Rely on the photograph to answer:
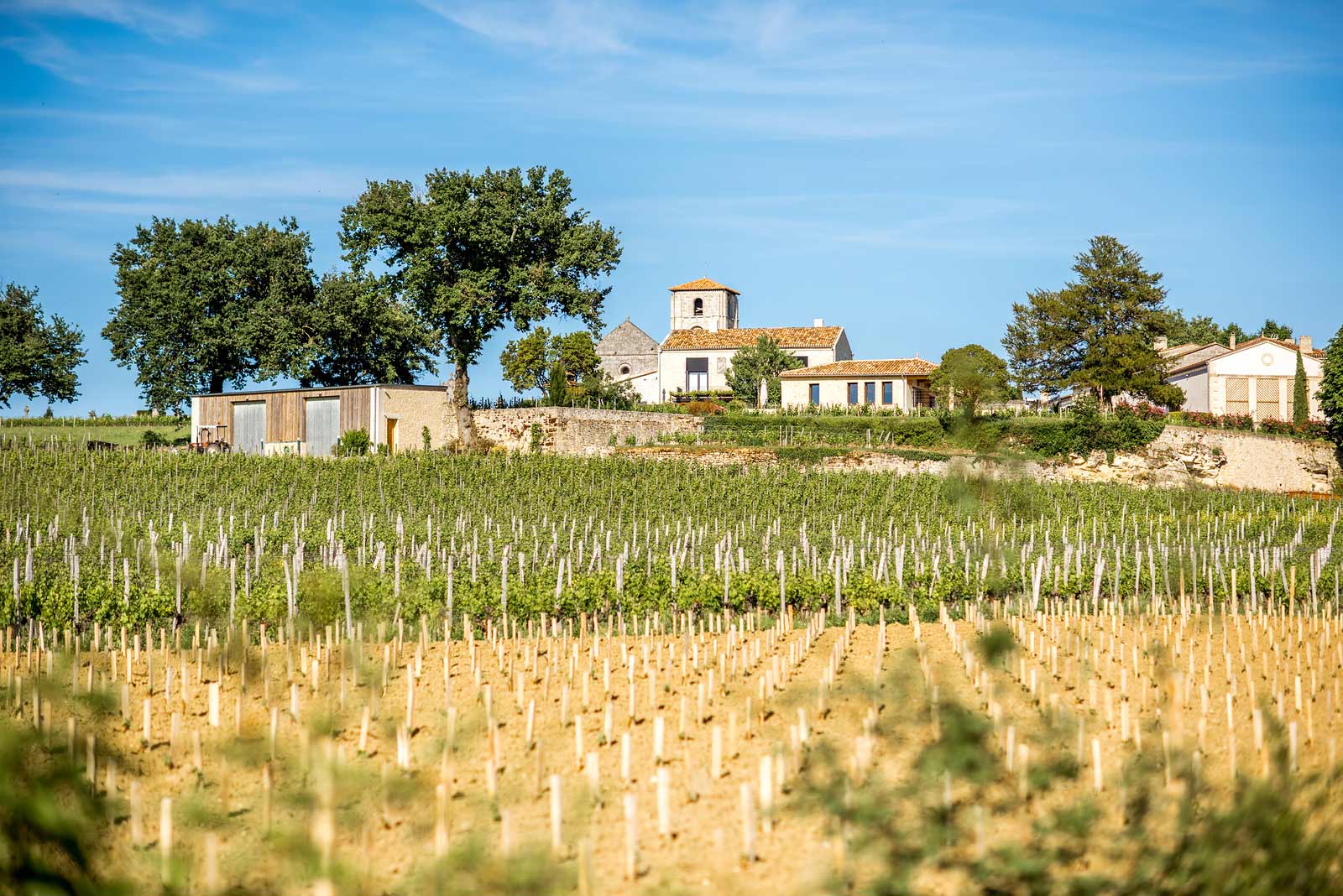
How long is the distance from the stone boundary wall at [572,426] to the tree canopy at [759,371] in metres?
11.6

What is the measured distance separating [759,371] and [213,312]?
71.7ft

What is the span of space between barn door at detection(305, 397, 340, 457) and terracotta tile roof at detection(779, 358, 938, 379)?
20.6 metres

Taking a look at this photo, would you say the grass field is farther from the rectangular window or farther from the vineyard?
the vineyard

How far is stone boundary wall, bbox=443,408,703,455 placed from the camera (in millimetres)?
35125

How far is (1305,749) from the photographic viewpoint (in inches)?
270

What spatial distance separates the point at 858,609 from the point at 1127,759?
7.78m

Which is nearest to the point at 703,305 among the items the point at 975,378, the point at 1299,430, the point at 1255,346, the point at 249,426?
the point at 1255,346

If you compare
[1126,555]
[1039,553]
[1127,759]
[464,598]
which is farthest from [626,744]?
[1126,555]

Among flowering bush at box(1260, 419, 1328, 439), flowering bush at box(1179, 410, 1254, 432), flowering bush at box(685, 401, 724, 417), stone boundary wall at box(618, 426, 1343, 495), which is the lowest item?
stone boundary wall at box(618, 426, 1343, 495)

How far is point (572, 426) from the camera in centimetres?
3522

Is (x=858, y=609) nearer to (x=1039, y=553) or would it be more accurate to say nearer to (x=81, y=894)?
(x=1039, y=553)

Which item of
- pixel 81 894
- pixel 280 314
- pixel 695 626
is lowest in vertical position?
pixel 695 626

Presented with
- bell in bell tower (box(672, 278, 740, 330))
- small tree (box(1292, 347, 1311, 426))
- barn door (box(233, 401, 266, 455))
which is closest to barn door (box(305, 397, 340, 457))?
barn door (box(233, 401, 266, 455))

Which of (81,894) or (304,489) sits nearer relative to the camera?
(81,894)
